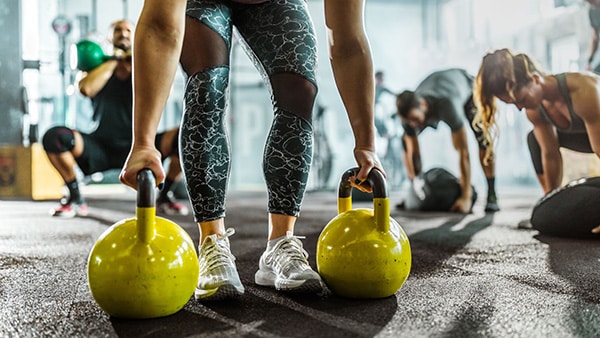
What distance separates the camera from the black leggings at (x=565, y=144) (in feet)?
7.57

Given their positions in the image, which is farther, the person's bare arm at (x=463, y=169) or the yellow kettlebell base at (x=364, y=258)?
the person's bare arm at (x=463, y=169)

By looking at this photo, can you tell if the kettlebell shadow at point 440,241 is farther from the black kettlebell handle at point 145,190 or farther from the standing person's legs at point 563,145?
the black kettlebell handle at point 145,190

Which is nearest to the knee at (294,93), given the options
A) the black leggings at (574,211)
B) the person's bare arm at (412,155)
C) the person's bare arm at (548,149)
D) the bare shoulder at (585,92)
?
the black leggings at (574,211)

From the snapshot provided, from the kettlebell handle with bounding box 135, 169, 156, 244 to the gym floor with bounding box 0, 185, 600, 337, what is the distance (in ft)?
0.45

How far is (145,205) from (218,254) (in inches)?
9.9

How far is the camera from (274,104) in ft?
3.64

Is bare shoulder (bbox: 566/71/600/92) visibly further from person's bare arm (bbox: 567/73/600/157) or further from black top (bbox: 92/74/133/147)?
black top (bbox: 92/74/133/147)

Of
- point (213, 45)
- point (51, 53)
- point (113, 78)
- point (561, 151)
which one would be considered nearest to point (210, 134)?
point (213, 45)

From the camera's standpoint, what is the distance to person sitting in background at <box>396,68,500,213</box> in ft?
10.6

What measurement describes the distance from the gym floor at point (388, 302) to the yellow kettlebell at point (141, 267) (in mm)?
29

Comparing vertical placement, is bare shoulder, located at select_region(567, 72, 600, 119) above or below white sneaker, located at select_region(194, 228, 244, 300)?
above

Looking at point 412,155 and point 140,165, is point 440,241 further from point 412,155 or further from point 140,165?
point 412,155

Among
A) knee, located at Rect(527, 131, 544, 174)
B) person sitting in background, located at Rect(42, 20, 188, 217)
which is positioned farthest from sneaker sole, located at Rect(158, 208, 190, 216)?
knee, located at Rect(527, 131, 544, 174)

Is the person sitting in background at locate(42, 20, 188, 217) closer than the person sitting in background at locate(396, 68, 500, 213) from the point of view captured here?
Yes
